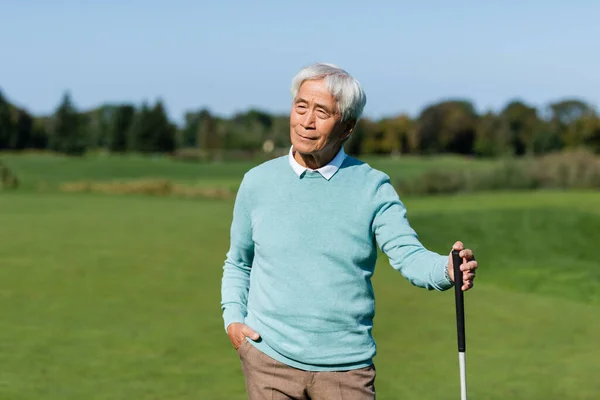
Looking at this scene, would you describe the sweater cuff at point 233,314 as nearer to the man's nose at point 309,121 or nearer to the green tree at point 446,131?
the man's nose at point 309,121

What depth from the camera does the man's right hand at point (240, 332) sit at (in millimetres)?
3352

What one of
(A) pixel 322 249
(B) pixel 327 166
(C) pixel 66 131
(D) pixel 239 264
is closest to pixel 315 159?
(B) pixel 327 166

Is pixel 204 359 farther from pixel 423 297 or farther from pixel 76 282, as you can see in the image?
pixel 76 282

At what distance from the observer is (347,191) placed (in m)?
3.29

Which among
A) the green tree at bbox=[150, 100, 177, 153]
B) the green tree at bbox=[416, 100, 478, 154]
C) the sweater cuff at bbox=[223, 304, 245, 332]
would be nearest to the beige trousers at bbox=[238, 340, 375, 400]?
the sweater cuff at bbox=[223, 304, 245, 332]

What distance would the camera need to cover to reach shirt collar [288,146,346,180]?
10.8ft

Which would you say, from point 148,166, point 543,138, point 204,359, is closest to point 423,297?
point 204,359

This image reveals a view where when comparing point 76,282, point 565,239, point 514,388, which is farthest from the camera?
point 565,239

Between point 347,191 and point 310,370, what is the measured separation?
64cm

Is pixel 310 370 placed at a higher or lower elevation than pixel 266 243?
lower

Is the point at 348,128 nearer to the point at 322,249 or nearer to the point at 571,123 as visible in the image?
the point at 322,249

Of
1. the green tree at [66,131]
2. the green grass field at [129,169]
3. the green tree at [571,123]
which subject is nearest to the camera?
the green grass field at [129,169]

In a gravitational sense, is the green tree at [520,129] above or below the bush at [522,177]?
above

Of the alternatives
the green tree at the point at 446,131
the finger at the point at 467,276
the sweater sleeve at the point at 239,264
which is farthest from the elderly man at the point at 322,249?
the green tree at the point at 446,131
